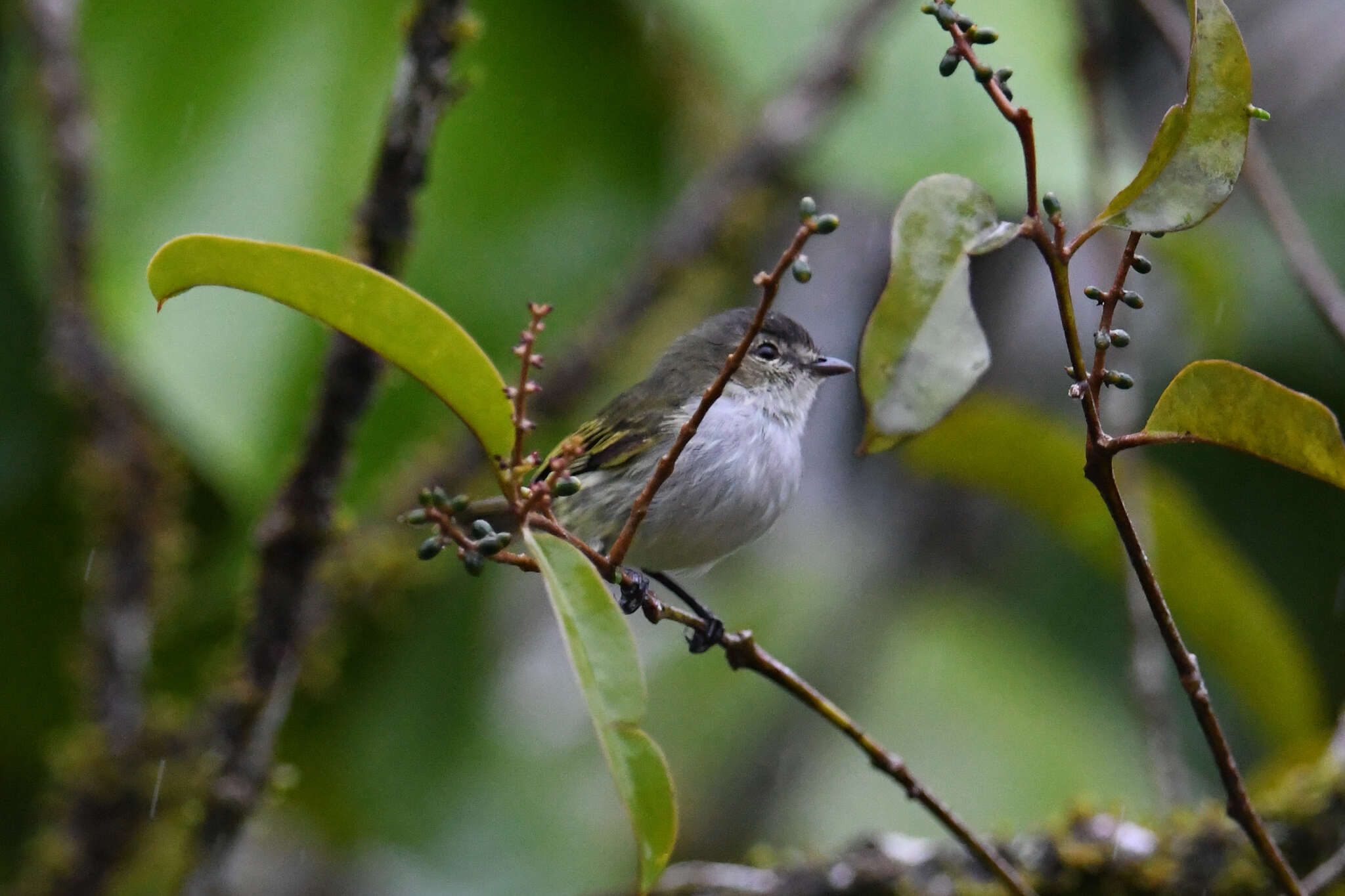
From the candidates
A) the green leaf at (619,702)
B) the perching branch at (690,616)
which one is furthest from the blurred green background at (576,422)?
the green leaf at (619,702)

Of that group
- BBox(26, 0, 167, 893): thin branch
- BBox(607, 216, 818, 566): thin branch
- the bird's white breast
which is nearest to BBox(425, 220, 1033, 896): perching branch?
BBox(607, 216, 818, 566): thin branch

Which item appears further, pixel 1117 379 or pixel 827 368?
pixel 827 368

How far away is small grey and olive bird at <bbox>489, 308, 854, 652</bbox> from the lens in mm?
1936

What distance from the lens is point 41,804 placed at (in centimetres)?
281

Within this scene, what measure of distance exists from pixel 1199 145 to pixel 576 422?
1981mm

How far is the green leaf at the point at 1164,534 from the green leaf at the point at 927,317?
1321 millimetres

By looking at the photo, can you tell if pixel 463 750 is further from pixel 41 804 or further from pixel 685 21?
pixel 685 21

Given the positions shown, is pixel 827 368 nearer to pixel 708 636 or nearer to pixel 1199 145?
pixel 708 636

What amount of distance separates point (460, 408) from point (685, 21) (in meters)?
1.59

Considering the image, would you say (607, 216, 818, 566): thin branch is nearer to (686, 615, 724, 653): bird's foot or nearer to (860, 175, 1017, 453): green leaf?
(860, 175, 1017, 453): green leaf

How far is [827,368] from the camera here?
2307 mm

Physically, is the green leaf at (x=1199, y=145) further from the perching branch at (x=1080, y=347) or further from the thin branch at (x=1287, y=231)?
the thin branch at (x=1287, y=231)

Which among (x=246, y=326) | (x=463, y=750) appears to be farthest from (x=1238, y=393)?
(x=463, y=750)

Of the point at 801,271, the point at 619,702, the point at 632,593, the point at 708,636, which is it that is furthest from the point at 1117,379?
the point at 632,593
